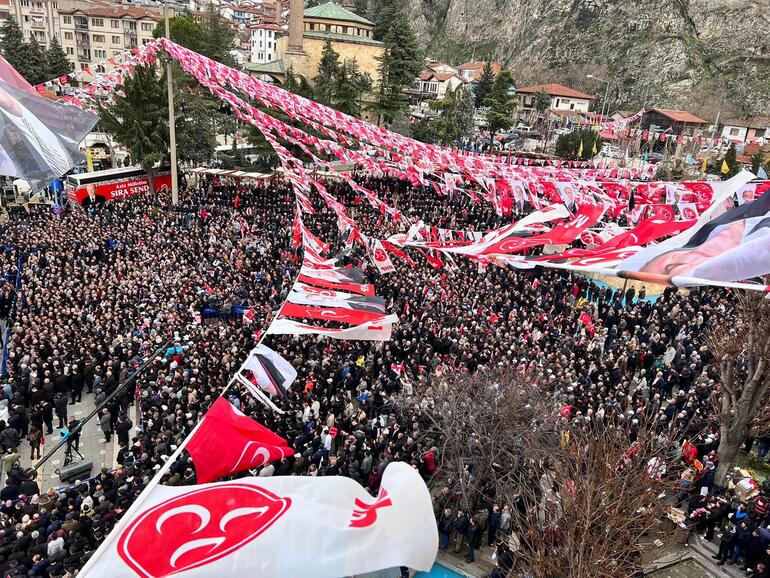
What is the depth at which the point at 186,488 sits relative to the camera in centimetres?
673

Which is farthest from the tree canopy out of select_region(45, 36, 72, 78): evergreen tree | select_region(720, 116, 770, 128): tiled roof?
select_region(720, 116, 770, 128): tiled roof

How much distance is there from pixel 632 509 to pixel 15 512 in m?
10.1

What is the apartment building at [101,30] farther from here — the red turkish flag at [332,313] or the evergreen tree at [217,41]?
the red turkish flag at [332,313]

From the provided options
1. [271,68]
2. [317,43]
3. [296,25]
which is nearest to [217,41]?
[271,68]

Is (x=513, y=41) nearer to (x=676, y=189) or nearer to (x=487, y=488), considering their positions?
(x=676, y=189)

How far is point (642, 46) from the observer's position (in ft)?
263

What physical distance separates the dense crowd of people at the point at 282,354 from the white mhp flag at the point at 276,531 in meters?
3.68

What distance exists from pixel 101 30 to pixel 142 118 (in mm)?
47061

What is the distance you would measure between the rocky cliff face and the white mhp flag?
8130cm

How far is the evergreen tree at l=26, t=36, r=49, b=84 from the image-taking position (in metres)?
53.2

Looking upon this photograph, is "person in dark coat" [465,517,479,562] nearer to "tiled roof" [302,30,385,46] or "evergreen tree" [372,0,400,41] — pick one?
"tiled roof" [302,30,385,46]

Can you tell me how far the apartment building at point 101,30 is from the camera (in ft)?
227

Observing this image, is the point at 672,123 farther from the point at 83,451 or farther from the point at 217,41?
the point at 83,451

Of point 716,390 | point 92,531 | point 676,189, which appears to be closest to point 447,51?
point 676,189
